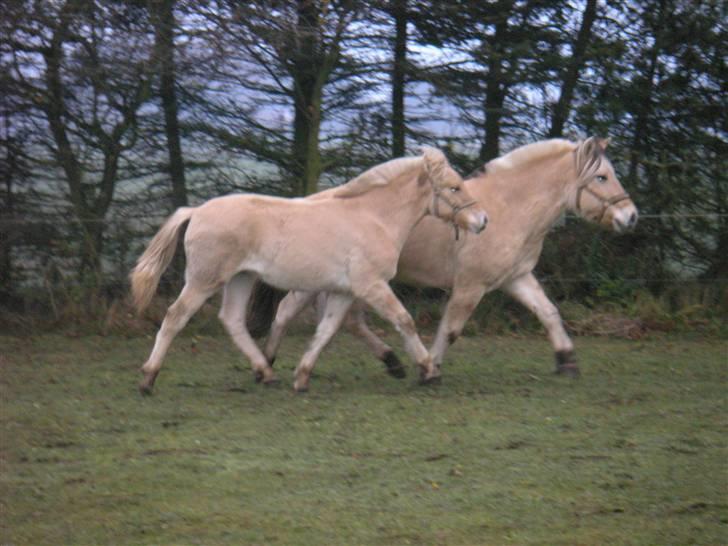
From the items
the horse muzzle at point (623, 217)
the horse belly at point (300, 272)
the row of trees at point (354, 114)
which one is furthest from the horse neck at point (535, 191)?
the row of trees at point (354, 114)

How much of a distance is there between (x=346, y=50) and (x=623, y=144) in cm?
322

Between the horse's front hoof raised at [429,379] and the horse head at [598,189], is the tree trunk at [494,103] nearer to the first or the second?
the horse head at [598,189]

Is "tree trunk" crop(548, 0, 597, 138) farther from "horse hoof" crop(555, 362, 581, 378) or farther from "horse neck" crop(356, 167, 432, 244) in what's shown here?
"horse neck" crop(356, 167, 432, 244)

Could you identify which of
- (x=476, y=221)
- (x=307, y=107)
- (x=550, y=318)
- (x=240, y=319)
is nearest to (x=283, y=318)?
(x=240, y=319)

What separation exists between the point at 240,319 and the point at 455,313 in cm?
154

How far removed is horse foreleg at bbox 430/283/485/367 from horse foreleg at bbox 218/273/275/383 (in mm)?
1232

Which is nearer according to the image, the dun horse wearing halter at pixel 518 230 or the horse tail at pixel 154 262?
the horse tail at pixel 154 262

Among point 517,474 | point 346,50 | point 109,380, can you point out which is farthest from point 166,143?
point 517,474

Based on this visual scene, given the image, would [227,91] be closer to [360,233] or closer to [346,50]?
[346,50]

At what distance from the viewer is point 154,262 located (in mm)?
7812

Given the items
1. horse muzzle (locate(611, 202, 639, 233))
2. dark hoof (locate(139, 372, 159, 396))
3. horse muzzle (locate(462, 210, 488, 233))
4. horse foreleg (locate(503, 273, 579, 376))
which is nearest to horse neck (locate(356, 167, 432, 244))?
horse muzzle (locate(462, 210, 488, 233))

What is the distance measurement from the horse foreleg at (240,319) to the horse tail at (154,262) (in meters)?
0.48

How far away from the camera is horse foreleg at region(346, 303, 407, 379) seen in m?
8.44

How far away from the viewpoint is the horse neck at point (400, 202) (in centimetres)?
788
